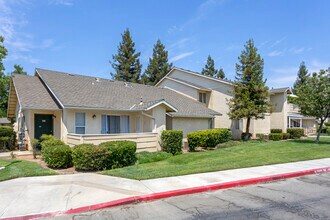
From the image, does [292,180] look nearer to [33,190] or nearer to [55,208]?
[55,208]

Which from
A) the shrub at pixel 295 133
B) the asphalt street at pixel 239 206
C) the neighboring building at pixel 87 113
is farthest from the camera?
the shrub at pixel 295 133

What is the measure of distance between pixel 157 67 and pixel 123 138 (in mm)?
38644

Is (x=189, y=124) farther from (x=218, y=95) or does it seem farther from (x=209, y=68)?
(x=209, y=68)

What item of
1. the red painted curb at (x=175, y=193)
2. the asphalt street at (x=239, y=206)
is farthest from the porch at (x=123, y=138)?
the asphalt street at (x=239, y=206)

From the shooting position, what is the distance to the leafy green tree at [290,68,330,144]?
1855 centimetres

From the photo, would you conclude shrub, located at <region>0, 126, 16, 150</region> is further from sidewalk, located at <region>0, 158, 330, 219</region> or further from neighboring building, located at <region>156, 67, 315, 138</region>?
neighboring building, located at <region>156, 67, 315, 138</region>

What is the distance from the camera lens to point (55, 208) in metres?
6.07

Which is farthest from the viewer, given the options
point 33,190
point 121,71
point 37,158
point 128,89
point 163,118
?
point 121,71

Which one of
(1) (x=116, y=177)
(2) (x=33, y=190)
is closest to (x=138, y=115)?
(1) (x=116, y=177)

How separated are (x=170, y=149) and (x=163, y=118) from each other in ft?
8.65

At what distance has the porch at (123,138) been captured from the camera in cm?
1335

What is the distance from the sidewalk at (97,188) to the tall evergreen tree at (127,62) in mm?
42589

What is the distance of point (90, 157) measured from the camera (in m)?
10.6

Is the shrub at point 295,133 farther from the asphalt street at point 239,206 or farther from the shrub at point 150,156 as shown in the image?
the asphalt street at point 239,206
